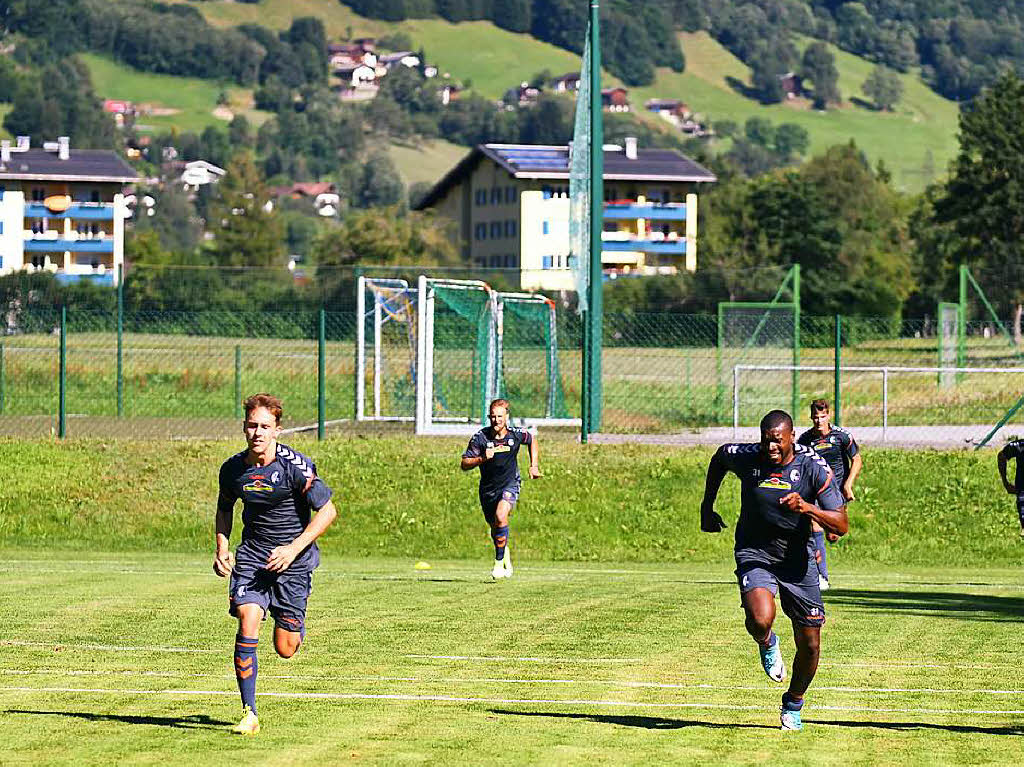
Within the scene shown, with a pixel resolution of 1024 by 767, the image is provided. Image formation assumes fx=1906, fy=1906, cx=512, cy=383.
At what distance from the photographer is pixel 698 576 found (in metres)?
22.2

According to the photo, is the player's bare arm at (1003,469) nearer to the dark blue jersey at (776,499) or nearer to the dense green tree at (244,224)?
the dark blue jersey at (776,499)

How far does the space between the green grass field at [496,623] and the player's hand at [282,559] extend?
92 centimetres

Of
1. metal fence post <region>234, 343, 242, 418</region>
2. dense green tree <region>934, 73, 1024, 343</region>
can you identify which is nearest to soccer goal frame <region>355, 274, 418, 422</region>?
metal fence post <region>234, 343, 242, 418</region>

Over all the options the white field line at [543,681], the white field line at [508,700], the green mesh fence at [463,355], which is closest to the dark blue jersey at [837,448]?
the white field line at [543,681]

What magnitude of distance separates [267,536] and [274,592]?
1.08ft

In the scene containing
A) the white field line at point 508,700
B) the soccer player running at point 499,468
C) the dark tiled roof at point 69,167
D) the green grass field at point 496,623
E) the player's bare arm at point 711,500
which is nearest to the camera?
the green grass field at point 496,623

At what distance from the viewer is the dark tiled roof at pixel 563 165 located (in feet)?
420

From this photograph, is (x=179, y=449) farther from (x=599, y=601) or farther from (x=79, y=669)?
(x=79, y=669)

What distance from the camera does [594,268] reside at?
31391 millimetres

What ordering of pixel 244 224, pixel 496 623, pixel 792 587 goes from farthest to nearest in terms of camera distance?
pixel 244 224
pixel 496 623
pixel 792 587

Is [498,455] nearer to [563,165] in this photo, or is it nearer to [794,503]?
[794,503]

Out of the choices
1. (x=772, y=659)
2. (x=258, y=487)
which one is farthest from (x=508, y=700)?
(x=258, y=487)

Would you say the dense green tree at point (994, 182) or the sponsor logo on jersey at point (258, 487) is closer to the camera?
the sponsor logo on jersey at point (258, 487)

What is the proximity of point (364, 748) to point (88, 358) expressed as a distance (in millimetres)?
26421
